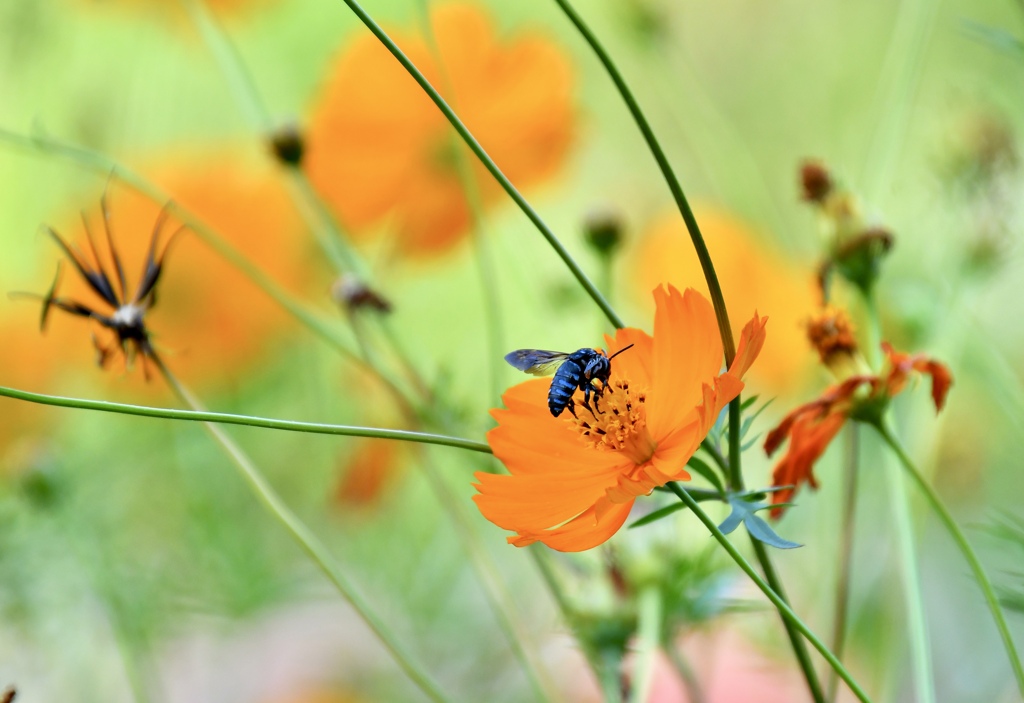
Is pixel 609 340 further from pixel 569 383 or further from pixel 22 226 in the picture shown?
pixel 22 226

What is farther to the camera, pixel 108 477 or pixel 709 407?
pixel 108 477

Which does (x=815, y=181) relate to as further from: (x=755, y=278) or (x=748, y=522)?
(x=755, y=278)

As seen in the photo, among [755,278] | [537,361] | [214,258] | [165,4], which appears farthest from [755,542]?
[165,4]

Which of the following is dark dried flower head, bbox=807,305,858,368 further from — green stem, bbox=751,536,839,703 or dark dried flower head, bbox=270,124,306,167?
dark dried flower head, bbox=270,124,306,167

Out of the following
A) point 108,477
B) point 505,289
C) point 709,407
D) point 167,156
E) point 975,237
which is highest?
point 505,289

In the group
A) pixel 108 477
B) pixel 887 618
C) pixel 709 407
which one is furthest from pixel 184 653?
pixel 709 407
